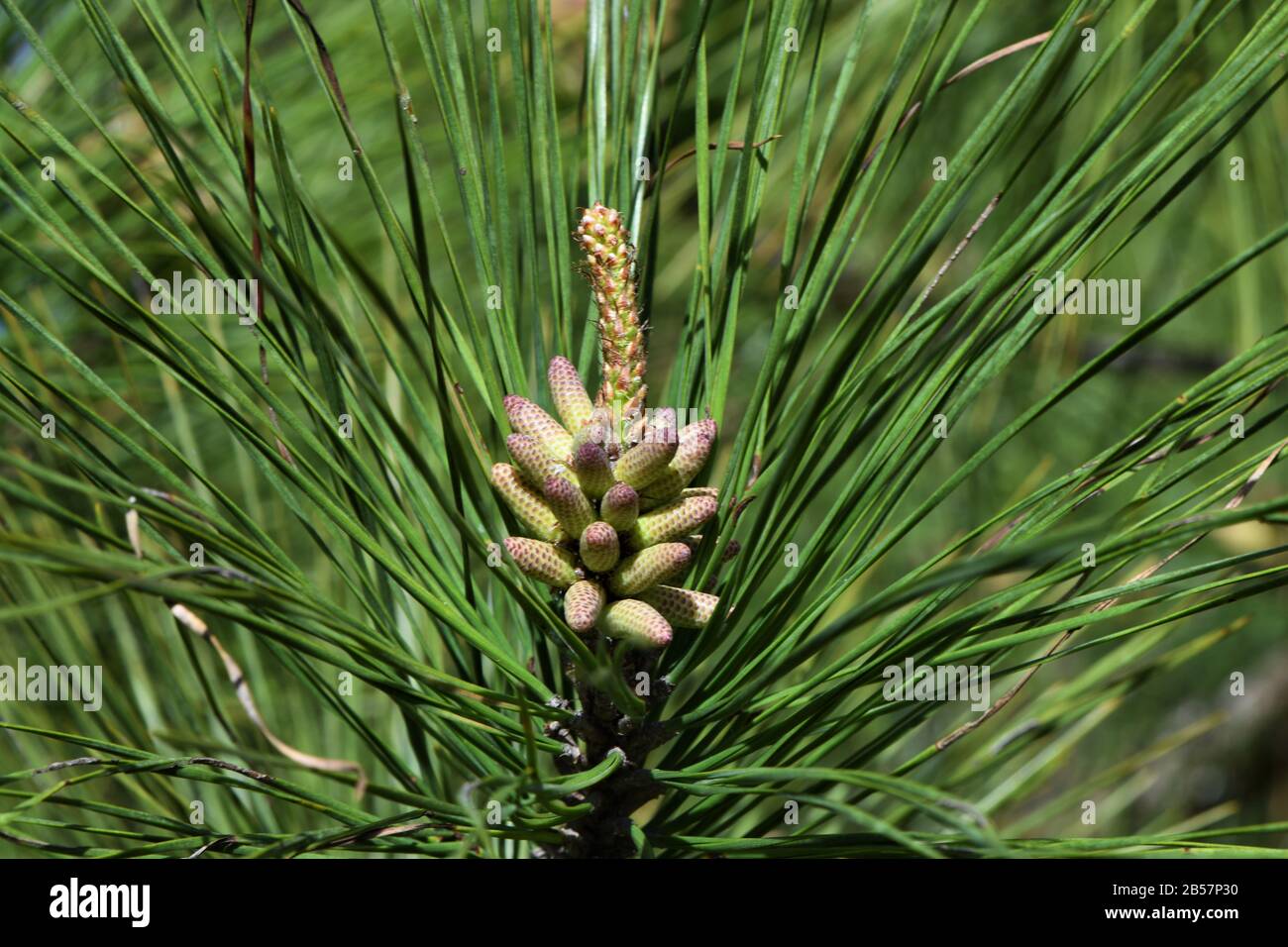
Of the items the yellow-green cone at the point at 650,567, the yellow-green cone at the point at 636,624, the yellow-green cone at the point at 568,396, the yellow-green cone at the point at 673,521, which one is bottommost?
the yellow-green cone at the point at 636,624

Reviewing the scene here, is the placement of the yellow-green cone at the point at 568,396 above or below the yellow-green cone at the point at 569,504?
above

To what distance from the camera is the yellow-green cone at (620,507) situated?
683 mm

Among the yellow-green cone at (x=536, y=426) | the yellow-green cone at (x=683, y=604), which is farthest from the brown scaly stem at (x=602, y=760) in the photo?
the yellow-green cone at (x=536, y=426)

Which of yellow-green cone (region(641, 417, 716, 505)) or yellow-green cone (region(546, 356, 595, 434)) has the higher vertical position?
yellow-green cone (region(546, 356, 595, 434))

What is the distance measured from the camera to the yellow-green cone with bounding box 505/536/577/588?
2.29ft

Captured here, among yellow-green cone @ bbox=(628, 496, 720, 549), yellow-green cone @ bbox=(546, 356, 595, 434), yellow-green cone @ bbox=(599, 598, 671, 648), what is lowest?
yellow-green cone @ bbox=(599, 598, 671, 648)

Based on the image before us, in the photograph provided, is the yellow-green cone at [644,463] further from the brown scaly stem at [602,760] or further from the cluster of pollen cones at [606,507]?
the brown scaly stem at [602,760]

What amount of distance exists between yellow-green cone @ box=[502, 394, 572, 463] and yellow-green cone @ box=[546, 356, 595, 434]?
1cm

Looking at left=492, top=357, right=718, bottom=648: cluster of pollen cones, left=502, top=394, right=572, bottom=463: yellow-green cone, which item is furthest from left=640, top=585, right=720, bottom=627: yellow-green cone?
left=502, top=394, right=572, bottom=463: yellow-green cone

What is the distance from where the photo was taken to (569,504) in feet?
2.26

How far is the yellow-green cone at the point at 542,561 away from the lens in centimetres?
70

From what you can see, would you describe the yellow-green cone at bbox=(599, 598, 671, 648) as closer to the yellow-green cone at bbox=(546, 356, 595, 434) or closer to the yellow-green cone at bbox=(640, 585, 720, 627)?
the yellow-green cone at bbox=(640, 585, 720, 627)

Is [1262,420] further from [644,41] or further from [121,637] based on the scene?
[121,637]
